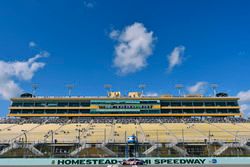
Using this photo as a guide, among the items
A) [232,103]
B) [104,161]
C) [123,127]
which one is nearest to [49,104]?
[123,127]

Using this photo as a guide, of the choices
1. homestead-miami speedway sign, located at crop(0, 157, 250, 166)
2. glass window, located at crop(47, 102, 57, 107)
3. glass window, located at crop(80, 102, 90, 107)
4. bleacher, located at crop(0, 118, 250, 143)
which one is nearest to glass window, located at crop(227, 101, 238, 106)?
bleacher, located at crop(0, 118, 250, 143)

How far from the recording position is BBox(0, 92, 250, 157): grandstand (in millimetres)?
60781

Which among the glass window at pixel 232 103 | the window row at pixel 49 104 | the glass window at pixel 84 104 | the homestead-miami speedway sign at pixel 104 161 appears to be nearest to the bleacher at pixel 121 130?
the window row at pixel 49 104

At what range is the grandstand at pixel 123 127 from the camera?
199 ft

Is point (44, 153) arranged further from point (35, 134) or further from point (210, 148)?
point (210, 148)

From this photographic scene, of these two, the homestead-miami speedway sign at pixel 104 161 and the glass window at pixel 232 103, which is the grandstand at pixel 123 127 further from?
the homestead-miami speedway sign at pixel 104 161

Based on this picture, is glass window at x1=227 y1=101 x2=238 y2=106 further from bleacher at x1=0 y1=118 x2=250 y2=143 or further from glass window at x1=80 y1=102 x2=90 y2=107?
glass window at x1=80 y1=102 x2=90 y2=107

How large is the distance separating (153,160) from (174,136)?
24908 mm

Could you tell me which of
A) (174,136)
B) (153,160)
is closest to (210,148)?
(174,136)

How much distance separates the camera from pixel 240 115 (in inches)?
4028

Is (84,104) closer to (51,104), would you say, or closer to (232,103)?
(51,104)

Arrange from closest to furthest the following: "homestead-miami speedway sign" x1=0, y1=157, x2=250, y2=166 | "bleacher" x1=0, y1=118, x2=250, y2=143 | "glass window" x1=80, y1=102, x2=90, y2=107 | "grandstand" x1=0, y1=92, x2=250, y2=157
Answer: "homestead-miami speedway sign" x1=0, y1=157, x2=250, y2=166 → "grandstand" x1=0, y1=92, x2=250, y2=157 → "bleacher" x1=0, y1=118, x2=250, y2=143 → "glass window" x1=80, y1=102, x2=90, y2=107

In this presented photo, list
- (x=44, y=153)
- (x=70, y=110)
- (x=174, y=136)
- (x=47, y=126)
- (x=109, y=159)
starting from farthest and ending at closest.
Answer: (x=70, y=110) < (x=47, y=126) < (x=174, y=136) < (x=44, y=153) < (x=109, y=159)

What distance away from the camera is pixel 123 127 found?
83.3m
